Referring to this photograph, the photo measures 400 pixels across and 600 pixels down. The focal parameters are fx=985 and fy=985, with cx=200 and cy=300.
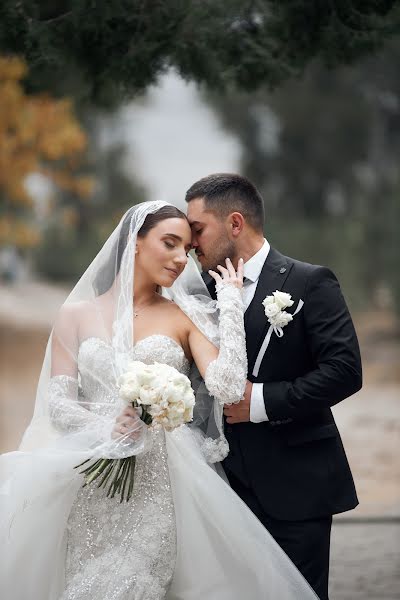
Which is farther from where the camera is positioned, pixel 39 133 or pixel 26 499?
pixel 39 133

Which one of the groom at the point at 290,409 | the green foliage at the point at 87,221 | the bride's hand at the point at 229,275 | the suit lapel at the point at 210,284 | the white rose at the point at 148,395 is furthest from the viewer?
the green foliage at the point at 87,221

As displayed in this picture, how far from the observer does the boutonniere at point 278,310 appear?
4.10m

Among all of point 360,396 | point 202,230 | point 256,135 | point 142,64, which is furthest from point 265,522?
point 256,135

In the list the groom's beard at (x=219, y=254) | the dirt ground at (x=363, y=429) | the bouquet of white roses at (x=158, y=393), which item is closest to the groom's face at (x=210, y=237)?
the groom's beard at (x=219, y=254)

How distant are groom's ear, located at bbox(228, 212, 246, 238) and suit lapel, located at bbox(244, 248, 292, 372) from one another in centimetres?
17

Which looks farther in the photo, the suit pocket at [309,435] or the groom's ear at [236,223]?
the groom's ear at [236,223]

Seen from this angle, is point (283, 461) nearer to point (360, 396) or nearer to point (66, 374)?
point (66, 374)

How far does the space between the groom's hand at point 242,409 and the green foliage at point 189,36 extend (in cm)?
182

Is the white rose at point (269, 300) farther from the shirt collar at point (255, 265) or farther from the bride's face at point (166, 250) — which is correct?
the bride's face at point (166, 250)

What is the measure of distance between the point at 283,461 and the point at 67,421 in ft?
3.11

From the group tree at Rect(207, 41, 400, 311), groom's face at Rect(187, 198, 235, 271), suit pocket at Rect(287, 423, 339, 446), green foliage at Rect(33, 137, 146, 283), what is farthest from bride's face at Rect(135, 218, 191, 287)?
green foliage at Rect(33, 137, 146, 283)

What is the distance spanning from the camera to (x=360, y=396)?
1530 cm

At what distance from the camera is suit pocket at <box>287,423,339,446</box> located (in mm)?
4215

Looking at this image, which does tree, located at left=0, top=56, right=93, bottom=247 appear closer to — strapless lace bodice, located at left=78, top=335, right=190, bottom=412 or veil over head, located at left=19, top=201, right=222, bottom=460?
veil over head, located at left=19, top=201, right=222, bottom=460
